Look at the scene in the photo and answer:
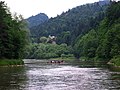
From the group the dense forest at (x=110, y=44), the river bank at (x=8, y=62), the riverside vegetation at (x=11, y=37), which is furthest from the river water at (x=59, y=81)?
the dense forest at (x=110, y=44)

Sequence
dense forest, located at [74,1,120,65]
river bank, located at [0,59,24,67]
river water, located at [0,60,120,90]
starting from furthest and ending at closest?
dense forest, located at [74,1,120,65] < river bank, located at [0,59,24,67] < river water, located at [0,60,120,90]

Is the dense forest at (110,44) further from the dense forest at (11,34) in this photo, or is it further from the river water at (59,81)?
the river water at (59,81)

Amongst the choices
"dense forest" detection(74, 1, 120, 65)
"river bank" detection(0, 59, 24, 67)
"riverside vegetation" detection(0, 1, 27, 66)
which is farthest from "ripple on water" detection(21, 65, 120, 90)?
"dense forest" detection(74, 1, 120, 65)

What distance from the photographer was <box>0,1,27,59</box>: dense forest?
10741 cm

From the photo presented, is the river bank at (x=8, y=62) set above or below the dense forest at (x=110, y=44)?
below

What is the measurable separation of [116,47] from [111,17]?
59.7 meters

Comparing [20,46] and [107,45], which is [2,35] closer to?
[20,46]

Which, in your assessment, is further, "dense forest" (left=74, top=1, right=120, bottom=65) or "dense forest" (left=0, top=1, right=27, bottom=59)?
"dense forest" (left=74, top=1, right=120, bottom=65)

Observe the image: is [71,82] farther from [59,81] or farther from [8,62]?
[8,62]

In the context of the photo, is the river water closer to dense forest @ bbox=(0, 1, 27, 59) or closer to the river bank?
the river bank

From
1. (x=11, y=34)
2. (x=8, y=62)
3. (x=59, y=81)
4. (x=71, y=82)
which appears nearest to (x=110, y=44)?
(x=11, y=34)

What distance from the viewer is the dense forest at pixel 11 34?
10741 centimetres

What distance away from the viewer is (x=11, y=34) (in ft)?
374

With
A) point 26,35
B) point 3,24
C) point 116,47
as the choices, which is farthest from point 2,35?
point 116,47
